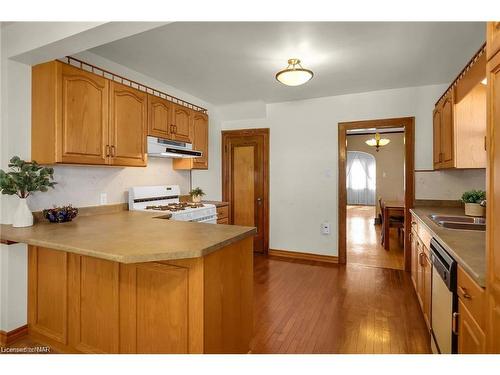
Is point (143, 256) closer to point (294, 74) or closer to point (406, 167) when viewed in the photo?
point (294, 74)

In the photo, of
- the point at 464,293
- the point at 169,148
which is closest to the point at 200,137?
the point at 169,148

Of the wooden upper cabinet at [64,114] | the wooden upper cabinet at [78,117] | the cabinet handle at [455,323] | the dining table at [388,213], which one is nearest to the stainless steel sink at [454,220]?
the cabinet handle at [455,323]

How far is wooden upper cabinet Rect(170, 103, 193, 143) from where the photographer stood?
10.5ft

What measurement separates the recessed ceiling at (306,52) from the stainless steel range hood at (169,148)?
0.80 metres

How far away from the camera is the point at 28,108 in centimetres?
210

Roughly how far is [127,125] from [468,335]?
9.22 ft

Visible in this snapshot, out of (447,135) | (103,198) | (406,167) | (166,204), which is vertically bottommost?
(166,204)

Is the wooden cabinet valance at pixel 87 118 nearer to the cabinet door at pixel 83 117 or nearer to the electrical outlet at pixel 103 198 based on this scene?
the cabinet door at pixel 83 117

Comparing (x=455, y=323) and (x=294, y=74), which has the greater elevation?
(x=294, y=74)

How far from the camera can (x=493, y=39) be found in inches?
44.1

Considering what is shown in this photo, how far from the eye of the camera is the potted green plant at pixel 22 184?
1900 mm

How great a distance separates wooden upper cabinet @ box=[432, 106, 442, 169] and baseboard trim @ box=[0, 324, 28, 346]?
13.7 feet

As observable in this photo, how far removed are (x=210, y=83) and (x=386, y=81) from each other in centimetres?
217
